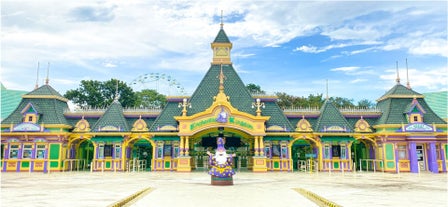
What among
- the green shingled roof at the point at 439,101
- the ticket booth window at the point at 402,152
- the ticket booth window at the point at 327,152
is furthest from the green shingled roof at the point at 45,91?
the green shingled roof at the point at 439,101

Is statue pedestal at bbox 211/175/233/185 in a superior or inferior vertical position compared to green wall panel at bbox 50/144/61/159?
inferior

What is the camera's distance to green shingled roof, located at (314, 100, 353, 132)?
86.5ft

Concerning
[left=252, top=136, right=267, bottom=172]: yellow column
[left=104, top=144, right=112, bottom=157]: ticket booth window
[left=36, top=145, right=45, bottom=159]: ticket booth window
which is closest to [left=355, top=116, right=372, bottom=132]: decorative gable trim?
[left=252, top=136, right=267, bottom=172]: yellow column

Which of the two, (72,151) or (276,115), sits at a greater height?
(276,115)

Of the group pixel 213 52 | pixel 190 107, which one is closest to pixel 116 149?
pixel 190 107

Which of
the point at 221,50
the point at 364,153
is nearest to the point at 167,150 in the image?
the point at 221,50

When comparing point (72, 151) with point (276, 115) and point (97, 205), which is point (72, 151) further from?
point (97, 205)

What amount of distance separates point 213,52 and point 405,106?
17039 millimetres

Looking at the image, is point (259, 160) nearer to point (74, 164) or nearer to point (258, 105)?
point (258, 105)

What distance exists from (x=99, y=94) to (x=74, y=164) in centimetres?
1884

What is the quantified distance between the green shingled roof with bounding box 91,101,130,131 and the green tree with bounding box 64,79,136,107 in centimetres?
1785

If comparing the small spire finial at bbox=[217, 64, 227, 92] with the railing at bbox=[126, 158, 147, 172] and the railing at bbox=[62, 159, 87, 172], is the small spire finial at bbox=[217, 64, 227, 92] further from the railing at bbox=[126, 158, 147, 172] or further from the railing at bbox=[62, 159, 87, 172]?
the railing at bbox=[62, 159, 87, 172]

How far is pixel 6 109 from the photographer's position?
4291cm

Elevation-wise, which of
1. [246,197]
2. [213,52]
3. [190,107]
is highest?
[213,52]
